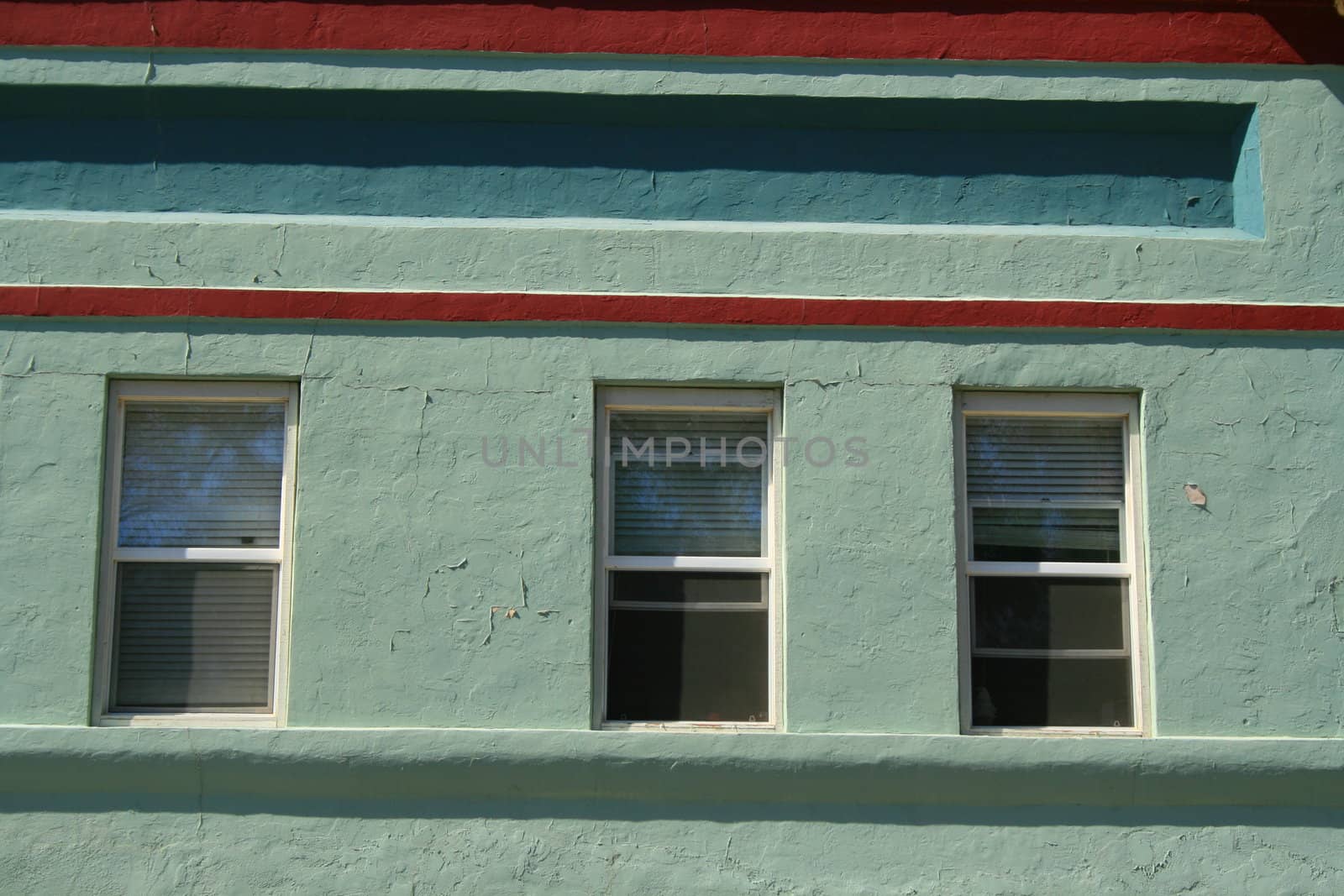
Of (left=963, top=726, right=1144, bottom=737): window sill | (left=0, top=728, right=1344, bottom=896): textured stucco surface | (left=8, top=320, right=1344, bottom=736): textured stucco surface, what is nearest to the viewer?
(left=0, top=728, right=1344, bottom=896): textured stucco surface

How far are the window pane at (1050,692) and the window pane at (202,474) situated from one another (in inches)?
141

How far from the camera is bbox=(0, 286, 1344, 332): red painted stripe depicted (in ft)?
21.4

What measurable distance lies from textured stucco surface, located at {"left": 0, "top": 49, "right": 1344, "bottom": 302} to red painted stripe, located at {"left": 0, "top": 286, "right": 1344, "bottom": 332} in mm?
91

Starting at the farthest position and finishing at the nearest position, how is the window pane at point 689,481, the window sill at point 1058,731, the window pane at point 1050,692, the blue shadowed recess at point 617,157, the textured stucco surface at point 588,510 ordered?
1. the blue shadowed recess at point 617,157
2. the window pane at point 689,481
3. the window pane at point 1050,692
4. the window sill at point 1058,731
5. the textured stucco surface at point 588,510

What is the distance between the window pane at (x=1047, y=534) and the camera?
6738mm

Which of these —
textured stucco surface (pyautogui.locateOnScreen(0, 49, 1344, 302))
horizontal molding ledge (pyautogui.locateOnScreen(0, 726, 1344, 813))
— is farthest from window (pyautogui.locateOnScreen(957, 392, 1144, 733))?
textured stucco surface (pyautogui.locateOnScreen(0, 49, 1344, 302))

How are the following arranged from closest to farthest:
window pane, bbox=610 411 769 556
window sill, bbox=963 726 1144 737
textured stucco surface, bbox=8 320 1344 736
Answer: textured stucco surface, bbox=8 320 1344 736
window sill, bbox=963 726 1144 737
window pane, bbox=610 411 769 556

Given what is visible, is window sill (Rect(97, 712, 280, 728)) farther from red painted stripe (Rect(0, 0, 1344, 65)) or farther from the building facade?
red painted stripe (Rect(0, 0, 1344, 65))

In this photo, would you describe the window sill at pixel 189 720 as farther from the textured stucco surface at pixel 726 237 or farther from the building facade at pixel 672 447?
the textured stucco surface at pixel 726 237

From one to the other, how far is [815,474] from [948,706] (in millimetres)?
1268

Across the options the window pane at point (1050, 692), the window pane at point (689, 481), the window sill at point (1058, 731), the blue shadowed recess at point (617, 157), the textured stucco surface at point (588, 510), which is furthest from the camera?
the blue shadowed recess at point (617, 157)

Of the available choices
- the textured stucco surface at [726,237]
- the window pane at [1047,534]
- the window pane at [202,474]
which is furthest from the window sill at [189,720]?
the window pane at [1047,534]

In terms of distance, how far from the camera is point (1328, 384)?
6.63 metres

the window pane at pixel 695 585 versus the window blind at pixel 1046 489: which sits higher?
the window blind at pixel 1046 489
